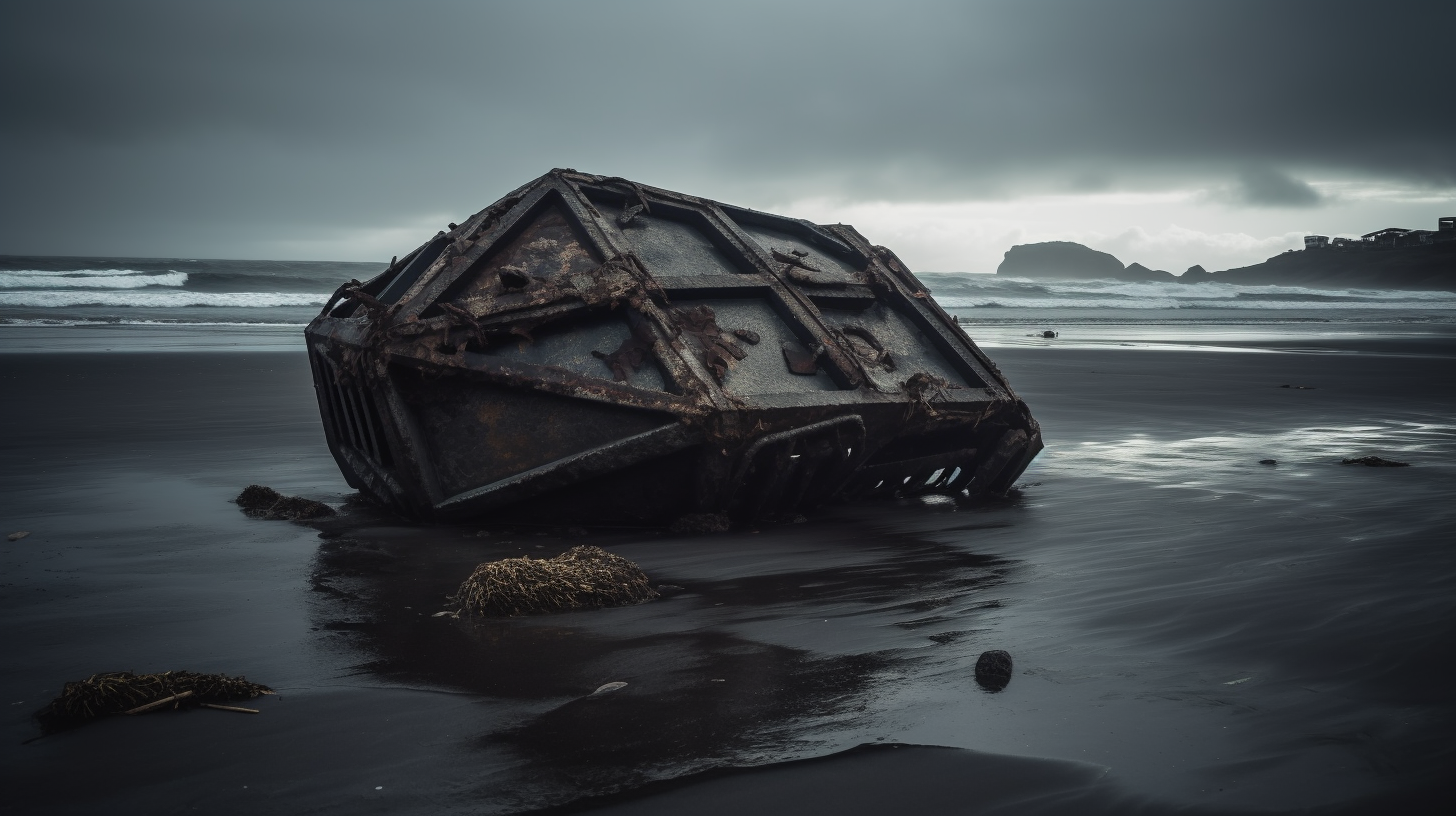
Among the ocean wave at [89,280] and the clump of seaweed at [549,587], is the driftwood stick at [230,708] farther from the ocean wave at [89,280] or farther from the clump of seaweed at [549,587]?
the ocean wave at [89,280]

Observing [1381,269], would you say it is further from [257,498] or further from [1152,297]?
[257,498]

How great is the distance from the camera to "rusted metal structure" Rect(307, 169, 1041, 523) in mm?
5051

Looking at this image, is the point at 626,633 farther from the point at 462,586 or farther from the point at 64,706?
the point at 64,706

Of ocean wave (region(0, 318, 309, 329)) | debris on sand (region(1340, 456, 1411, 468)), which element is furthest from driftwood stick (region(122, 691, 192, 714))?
ocean wave (region(0, 318, 309, 329))

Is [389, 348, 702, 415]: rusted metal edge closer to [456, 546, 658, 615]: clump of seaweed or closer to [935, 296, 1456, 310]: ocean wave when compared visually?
[456, 546, 658, 615]: clump of seaweed

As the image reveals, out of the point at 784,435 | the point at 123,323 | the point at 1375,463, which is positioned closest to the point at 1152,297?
the point at 123,323

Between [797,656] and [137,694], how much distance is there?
183cm

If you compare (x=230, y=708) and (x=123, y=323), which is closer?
(x=230, y=708)

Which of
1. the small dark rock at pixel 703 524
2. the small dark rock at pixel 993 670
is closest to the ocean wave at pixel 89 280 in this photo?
the small dark rock at pixel 703 524

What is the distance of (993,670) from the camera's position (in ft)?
9.97

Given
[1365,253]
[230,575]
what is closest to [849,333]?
[230,575]

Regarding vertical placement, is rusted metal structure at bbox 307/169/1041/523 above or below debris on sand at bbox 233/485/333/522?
above

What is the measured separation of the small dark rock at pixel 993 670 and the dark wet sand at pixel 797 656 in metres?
0.05

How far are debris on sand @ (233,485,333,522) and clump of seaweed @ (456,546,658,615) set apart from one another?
6.86 ft
